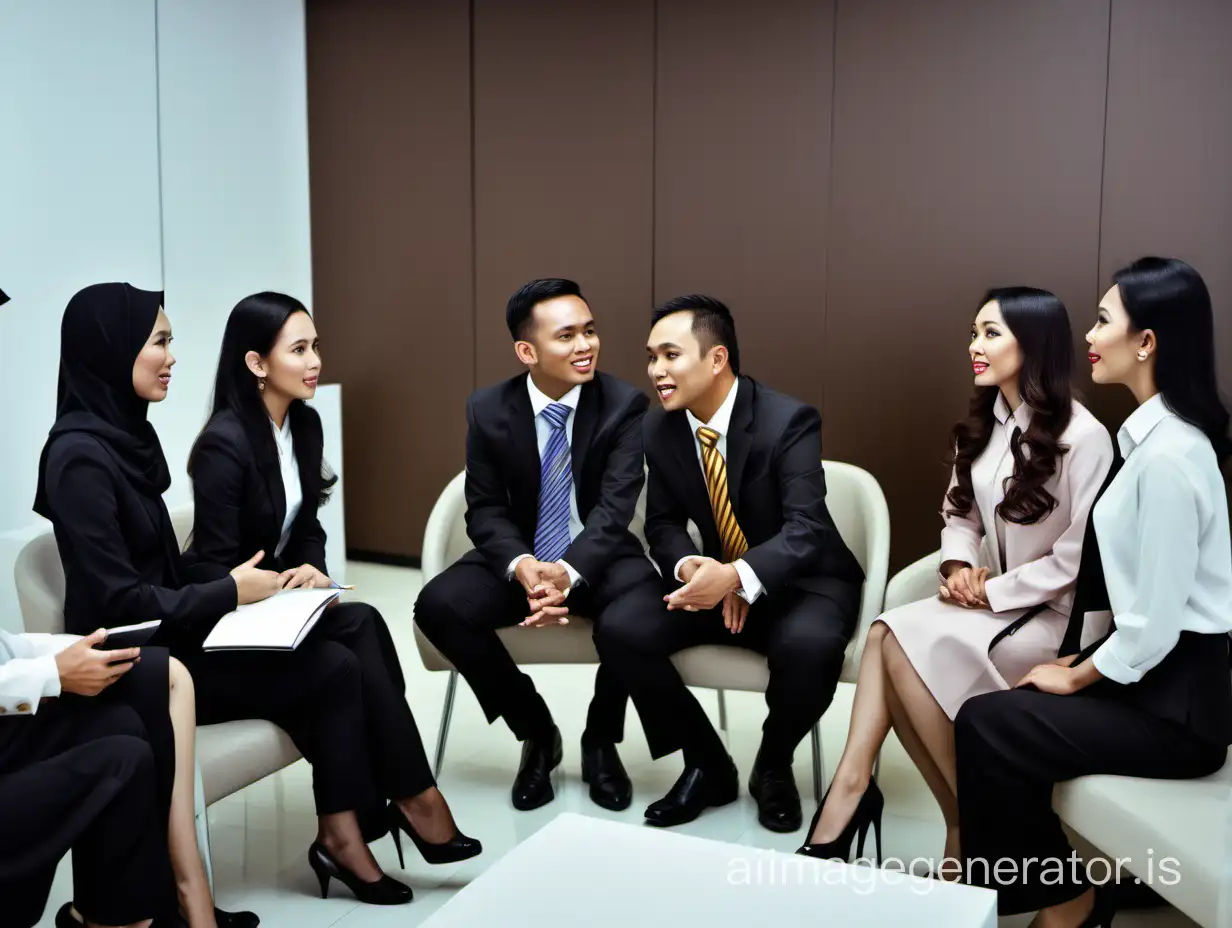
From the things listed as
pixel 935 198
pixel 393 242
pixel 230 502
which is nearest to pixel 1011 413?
pixel 935 198

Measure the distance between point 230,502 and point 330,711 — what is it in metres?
0.62

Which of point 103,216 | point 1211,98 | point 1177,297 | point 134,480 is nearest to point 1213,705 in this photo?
point 1177,297

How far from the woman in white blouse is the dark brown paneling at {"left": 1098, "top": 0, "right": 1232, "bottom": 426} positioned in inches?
77.0

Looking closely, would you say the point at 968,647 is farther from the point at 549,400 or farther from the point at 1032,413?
the point at 549,400

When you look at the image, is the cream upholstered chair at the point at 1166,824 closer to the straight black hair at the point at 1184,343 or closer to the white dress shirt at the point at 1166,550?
the white dress shirt at the point at 1166,550

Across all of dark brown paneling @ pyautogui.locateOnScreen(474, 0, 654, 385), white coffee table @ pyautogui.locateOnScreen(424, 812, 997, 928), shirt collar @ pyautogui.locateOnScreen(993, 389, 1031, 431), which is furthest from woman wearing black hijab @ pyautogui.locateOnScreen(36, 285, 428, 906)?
dark brown paneling @ pyautogui.locateOnScreen(474, 0, 654, 385)

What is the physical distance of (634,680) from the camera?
3.27 metres

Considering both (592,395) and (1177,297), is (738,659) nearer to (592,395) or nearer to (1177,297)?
(592,395)

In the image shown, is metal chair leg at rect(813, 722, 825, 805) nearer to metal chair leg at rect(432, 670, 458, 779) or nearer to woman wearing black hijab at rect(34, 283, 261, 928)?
metal chair leg at rect(432, 670, 458, 779)

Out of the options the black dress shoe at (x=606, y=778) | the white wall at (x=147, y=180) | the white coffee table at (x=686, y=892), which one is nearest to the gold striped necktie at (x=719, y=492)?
the black dress shoe at (x=606, y=778)

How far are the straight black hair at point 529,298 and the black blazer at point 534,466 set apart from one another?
0.17 meters

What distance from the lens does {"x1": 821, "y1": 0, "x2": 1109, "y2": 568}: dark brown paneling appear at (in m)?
4.45

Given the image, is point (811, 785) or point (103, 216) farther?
point (103, 216)

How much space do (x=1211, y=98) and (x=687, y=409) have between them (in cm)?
224
